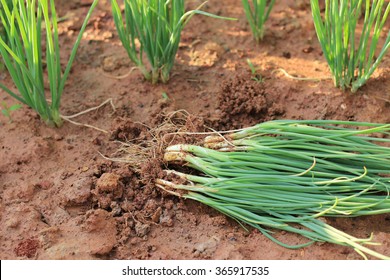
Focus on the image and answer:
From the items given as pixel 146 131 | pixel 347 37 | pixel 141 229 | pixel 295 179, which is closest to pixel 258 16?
pixel 347 37

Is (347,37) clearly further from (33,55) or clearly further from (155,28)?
(33,55)

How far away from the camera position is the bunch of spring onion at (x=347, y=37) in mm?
2289

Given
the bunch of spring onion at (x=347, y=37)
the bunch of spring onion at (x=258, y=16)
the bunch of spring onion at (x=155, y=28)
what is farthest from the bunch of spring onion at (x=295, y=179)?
the bunch of spring onion at (x=258, y=16)

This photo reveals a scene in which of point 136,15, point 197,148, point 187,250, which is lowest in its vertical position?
point 187,250

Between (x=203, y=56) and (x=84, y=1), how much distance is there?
0.81 meters

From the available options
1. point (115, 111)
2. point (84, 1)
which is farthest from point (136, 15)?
point (84, 1)

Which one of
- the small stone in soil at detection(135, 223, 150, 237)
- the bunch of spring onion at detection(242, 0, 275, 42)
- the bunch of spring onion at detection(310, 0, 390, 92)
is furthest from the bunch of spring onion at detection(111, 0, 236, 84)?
the small stone in soil at detection(135, 223, 150, 237)

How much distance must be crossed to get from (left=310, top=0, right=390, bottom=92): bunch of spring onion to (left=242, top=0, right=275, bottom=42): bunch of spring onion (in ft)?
1.17

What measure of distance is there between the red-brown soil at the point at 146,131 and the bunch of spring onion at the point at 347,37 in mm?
105

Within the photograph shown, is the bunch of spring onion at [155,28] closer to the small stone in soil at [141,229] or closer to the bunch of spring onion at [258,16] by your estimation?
the bunch of spring onion at [258,16]

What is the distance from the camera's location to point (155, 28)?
A: 251 centimetres

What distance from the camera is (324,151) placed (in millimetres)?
2115

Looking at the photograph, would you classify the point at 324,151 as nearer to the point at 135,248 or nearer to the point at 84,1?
the point at 135,248

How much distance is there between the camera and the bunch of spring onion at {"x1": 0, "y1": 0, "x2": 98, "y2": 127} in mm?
2164
